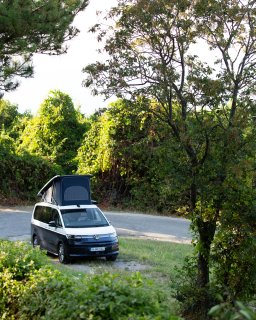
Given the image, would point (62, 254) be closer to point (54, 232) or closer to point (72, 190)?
point (54, 232)

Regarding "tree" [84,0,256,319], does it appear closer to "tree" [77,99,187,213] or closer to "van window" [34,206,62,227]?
"van window" [34,206,62,227]

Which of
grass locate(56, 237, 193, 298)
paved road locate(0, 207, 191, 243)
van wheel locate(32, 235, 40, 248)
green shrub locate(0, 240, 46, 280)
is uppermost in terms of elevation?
green shrub locate(0, 240, 46, 280)

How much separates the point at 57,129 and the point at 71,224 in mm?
18604

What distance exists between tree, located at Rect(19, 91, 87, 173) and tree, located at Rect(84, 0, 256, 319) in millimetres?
24343

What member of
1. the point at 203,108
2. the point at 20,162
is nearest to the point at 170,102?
the point at 203,108

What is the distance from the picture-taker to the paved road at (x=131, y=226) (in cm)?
2217

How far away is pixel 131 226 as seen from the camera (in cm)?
2467

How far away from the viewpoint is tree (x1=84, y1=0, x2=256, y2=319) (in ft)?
30.0

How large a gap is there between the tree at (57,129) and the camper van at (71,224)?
50.2 ft

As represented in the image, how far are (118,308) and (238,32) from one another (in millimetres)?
6301

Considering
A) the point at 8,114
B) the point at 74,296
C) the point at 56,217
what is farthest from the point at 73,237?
the point at 8,114

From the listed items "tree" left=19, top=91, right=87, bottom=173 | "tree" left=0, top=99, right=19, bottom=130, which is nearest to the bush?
"tree" left=19, top=91, right=87, bottom=173

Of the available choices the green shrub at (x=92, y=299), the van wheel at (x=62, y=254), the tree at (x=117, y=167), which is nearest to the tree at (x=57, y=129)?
the tree at (x=117, y=167)

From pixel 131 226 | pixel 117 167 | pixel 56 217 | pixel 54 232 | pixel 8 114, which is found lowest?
pixel 131 226
